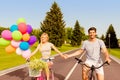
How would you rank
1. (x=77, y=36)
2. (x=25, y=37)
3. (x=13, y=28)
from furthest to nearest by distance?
(x=77, y=36) < (x=13, y=28) < (x=25, y=37)

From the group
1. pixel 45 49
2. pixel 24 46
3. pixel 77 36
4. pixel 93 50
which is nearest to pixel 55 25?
pixel 77 36

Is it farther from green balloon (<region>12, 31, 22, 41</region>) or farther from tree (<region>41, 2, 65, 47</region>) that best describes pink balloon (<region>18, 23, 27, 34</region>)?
tree (<region>41, 2, 65, 47</region>)

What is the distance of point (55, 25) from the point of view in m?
67.3

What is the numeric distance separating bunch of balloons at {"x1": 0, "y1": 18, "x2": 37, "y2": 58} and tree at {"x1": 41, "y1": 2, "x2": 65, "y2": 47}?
53956 mm

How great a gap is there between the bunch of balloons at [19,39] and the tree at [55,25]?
54.0 meters

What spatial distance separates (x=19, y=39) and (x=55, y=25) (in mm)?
55695

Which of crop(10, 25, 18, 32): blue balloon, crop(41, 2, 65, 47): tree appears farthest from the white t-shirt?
crop(41, 2, 65, 47): tree

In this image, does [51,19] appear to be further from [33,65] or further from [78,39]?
[33,65]

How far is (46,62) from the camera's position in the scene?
1025 centimetres

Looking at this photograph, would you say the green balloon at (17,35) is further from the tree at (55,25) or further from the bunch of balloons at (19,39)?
the tree at (55,25)

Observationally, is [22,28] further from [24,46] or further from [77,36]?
[77,36]

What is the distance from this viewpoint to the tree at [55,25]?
218 ft

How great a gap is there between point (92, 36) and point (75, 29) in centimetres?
10976

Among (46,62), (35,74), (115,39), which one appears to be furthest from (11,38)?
(115,39)
